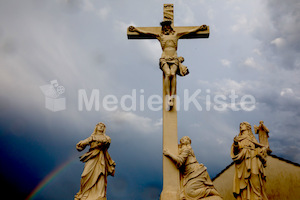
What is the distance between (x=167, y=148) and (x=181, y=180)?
0.96 meters

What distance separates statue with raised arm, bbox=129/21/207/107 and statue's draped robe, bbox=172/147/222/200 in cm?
163

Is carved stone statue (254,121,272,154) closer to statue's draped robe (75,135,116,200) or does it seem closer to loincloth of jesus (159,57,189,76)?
loincloth of jesus (159,57,189,76)

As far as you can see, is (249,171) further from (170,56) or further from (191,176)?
(170,56)

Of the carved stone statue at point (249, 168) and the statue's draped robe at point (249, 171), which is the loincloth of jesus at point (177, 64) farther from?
the statue's draped robe at point (249, 171)

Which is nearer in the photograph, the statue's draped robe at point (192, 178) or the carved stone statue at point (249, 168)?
the statue's draped robe at point (192, 178)

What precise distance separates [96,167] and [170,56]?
4041 millimetres

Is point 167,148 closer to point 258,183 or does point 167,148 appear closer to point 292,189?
point 258,183

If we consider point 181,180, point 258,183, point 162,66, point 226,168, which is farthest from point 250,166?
point 226,168

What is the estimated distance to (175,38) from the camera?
361 inches

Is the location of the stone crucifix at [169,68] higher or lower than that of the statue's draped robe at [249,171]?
higher

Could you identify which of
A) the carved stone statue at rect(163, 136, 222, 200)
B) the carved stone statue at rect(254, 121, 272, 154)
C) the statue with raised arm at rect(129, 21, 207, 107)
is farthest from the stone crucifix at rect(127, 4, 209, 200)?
the carved stone statue at rect(254, 121, 272, 154)

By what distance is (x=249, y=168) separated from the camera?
7.39 metres

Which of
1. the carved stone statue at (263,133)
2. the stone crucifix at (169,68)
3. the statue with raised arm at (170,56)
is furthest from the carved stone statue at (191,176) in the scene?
the carved stone statue at (263,133)

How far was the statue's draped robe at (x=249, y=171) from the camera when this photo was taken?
23.9ft
